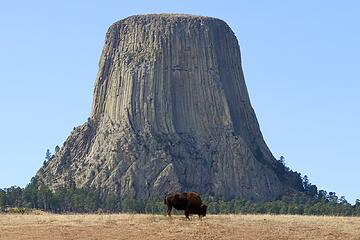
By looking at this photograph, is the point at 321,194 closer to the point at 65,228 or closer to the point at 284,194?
the point at 284,194

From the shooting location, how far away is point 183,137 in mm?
188500

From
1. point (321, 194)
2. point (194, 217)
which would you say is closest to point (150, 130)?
point (321, 194)

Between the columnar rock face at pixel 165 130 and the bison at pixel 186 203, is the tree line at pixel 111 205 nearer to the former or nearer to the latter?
the columnar rock face at pixel 165 130

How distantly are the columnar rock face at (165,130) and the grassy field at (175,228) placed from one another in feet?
408

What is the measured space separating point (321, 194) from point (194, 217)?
139796 millimetres

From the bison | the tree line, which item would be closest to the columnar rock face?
the tree line

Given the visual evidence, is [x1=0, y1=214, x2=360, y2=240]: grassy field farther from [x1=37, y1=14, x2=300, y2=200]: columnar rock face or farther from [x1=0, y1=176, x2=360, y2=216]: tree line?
[x1=37, y1=14, x2=300, y2=200]: columnar rock face

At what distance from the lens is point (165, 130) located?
188 m

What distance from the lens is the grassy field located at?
3988 cm

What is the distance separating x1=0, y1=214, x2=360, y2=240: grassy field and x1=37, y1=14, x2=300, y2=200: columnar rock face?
408ft

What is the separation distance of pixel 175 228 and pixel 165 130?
147079 mm

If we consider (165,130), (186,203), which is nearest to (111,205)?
(165,130)

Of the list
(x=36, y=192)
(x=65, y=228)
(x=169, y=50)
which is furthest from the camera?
(x=169, y=50)

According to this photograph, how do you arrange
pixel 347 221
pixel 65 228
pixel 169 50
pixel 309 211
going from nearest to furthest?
pixel 65 228
pixel 347 221
pixel 309 211
pixel 169 50
